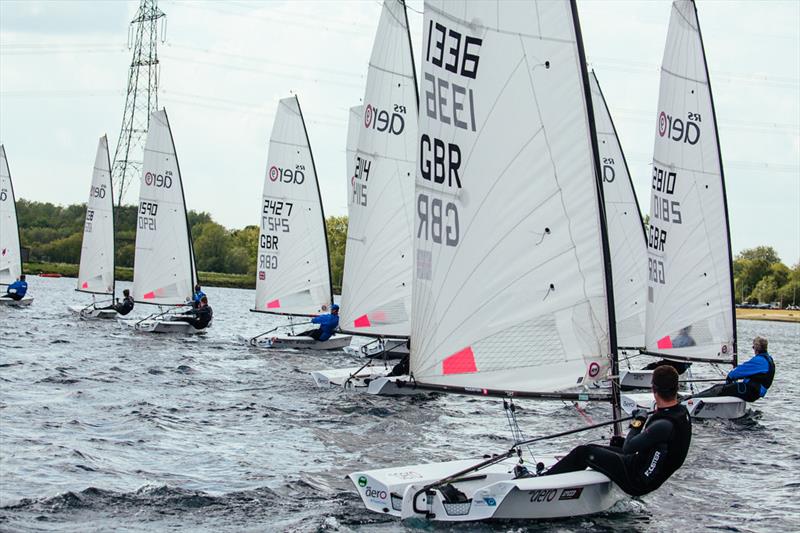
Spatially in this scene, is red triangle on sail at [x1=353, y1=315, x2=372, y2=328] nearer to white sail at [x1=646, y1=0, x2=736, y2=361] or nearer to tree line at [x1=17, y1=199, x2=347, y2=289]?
white sail at [x1=646, y1=0, x2=736, y2=361]

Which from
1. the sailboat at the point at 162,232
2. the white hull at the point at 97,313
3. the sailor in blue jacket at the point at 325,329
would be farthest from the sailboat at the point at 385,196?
the white hull at the point at 97,313

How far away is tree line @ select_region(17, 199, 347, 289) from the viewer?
83.9m

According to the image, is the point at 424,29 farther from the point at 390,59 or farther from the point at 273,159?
the point at 273,159

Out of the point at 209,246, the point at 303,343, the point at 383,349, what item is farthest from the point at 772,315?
the point at 383,349

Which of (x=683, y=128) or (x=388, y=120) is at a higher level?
(x=388, y=120)

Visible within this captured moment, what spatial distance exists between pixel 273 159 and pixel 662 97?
43.5 feet

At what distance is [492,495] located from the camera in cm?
866

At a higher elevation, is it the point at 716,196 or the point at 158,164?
the point at 158,164

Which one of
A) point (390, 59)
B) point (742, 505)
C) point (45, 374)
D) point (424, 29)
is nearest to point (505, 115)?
point (424, 29)

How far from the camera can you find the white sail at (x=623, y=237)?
23.0 metres

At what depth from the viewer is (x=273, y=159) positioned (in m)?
28.8

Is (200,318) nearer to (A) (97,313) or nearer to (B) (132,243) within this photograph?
(A) (97,313)

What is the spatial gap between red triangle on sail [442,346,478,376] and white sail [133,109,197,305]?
2365 centimetres

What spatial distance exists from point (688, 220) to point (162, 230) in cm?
1910
